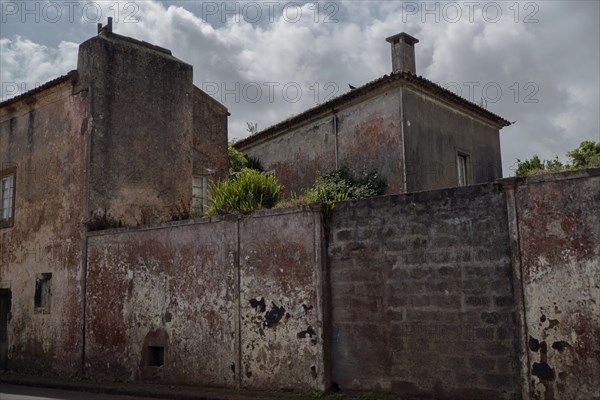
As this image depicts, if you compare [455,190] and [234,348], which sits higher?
[455,190]

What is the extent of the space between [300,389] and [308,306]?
4.61 feet

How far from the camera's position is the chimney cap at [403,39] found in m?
19.2

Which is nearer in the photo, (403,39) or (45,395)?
(45,395)

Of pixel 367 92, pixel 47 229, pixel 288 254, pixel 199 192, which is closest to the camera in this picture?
pixel 288 254

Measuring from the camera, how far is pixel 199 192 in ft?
55.5

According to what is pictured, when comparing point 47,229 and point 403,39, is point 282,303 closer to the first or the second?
point 47,229

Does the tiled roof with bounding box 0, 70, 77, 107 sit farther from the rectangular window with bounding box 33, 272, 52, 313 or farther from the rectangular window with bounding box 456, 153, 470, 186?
the rectangular window with bounding box 456, 153, 470, 186

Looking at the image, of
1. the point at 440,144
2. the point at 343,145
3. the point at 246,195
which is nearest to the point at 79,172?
the point at 246,195

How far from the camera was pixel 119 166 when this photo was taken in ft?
48.1

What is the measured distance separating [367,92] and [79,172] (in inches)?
340

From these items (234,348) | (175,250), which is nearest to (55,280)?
(175,250)

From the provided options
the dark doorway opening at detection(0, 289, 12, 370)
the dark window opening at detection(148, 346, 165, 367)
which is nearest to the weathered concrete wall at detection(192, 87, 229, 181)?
the dark window opening at detection(148, 346, 165, 367)

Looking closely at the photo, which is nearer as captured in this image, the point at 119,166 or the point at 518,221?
the point at 518,221

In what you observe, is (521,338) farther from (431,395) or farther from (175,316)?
(175,316)
